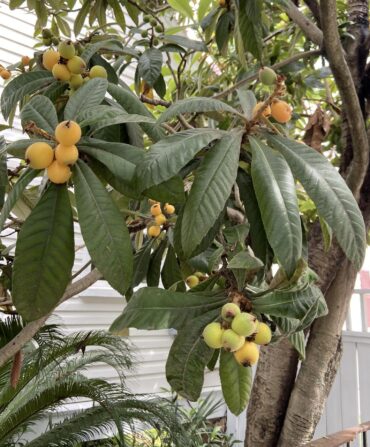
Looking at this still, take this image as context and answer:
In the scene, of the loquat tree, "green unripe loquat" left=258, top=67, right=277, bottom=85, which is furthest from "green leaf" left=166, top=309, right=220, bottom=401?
"green unripe loquat" left=258, top=67, right=277, bottom=85

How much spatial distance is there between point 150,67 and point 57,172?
68cm

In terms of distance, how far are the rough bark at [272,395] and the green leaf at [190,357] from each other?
2.84 ft

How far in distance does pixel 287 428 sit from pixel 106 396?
109cm

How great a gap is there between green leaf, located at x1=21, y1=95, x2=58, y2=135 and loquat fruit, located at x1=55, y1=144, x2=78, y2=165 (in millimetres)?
78

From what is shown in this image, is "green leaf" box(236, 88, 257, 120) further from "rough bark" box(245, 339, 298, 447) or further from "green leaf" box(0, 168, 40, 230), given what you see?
"rough bark" box(245, 339, 298, 447)

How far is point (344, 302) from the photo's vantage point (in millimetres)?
1537

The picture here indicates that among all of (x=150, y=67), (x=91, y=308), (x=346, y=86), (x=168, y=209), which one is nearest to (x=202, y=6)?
(x=150, y=67)

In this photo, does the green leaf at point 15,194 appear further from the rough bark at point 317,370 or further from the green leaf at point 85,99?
the rough bark at point 317,370

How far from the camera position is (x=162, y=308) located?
2.14 feet

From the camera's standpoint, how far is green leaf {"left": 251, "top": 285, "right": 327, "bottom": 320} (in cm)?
64

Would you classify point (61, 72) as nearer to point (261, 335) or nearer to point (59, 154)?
point (59, 154)

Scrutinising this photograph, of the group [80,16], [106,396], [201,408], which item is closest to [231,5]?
[80,16]

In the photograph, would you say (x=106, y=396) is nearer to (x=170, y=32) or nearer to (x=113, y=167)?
(x=170, y=32)

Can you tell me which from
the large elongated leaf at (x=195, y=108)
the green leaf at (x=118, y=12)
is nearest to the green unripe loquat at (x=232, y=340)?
the large elongated leaf at (x=195, y=108)
